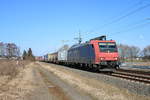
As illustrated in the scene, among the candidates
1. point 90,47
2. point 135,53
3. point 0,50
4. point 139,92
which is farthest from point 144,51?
point 139,92

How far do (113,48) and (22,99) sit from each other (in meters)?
17.2

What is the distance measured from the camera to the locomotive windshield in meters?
25.3

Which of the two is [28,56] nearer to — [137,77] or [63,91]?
[137,77]

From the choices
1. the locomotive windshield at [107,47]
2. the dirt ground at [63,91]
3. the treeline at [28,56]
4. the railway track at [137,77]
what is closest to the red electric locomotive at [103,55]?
the locomotive windshield at [107,47]

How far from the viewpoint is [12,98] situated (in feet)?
33.3

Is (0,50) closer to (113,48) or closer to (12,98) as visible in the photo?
(113,48)

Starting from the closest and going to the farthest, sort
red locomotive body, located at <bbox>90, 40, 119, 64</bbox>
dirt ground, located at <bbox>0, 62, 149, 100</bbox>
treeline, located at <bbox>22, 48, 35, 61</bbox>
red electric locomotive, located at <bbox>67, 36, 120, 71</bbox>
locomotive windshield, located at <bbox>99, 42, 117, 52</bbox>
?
dirt ground, located at <bbox>0, 62, 149, 100</bbox> → red electric locomotive, located at <bbox>67, 36, 120, 71</bbox> → red locomotive body, located at <bbox>90, 40, 119, 64</bbox> → locomotive windshield, located at <bbox>99, 42, 117, 52</bbox> → treeline, located at <bbox>22, 48, 35, 61</bbox>

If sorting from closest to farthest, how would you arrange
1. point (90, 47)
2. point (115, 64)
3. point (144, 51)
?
point (115, 64), point (90, 47), point (144, 51)

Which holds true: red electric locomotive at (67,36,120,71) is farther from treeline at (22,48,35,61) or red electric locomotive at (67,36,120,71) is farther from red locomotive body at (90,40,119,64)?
treeline at (22,48,35,61)

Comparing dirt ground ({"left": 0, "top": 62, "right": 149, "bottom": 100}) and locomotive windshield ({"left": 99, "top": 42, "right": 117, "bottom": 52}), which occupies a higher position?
locomotive windshield ({"left": 99, "top": 42, "right": 117, "bottom": 52})

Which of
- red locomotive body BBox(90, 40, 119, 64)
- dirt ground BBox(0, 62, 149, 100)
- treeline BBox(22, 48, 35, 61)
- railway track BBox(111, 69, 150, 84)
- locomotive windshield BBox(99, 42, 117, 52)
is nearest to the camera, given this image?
Answer: dirt ground BBox(0, 62, 149, 100)

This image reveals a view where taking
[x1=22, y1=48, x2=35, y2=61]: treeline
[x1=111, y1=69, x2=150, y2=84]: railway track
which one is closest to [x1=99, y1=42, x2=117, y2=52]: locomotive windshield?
[x1=111, y1=69, x2=150, y2=84]: railway track

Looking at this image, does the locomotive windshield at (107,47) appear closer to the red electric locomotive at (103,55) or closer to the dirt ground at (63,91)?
the red electric locomotive at (103,55)

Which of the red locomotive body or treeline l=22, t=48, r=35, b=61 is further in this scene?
treeline l=22, t=48, r=35, b=61
